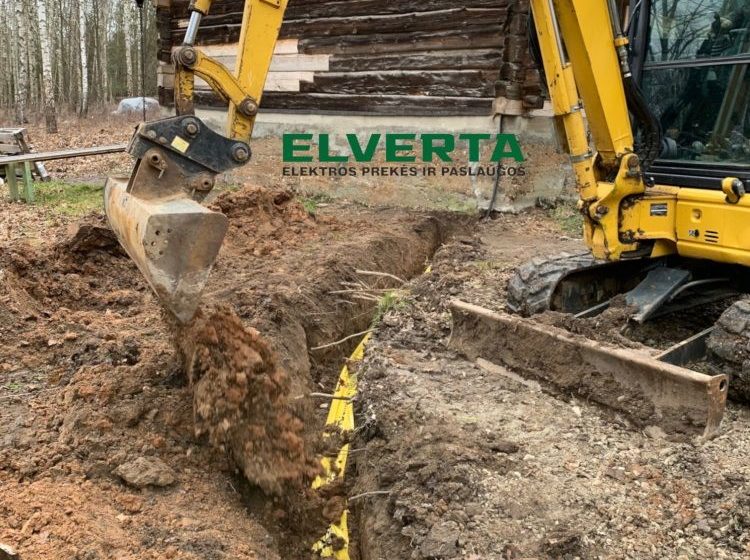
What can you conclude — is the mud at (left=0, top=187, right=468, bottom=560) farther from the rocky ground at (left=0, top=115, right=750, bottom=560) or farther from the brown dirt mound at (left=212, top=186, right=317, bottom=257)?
the brown dirt mound at (left=212, top=186, right=317, bottom=257)

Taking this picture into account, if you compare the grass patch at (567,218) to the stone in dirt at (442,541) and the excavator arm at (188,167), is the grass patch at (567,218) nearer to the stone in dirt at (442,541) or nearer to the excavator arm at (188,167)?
the excavator arm at (188,167)

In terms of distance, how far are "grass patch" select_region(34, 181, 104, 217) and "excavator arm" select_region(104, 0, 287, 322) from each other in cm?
607

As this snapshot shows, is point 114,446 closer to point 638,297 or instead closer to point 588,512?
point 588,512

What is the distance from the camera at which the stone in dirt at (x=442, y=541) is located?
2832mm

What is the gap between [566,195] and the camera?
8875mm

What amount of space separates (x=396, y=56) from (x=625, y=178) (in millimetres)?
5568

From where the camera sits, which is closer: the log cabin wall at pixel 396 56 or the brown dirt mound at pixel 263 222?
the brown dirt mound at pixel 263 222

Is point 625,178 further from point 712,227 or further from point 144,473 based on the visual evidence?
point 144,473

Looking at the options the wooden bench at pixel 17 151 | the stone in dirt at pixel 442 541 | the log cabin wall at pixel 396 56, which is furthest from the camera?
the wooden bench at pixel 17 151

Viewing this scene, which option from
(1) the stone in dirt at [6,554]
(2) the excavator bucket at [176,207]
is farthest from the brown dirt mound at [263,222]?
(1) the stone in dirt at [6,554]

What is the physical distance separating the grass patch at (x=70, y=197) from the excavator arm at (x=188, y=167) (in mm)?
6072

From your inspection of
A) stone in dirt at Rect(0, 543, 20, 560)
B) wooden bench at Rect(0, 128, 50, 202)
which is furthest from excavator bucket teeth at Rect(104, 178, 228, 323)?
wooden bench at Rect(0, 128, 50, 202)

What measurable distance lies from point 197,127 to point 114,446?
64.0 inches

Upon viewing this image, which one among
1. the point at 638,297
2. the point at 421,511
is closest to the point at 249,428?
the point at 421,511
